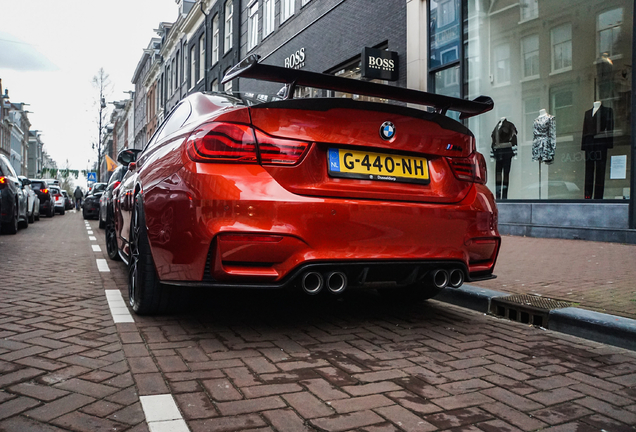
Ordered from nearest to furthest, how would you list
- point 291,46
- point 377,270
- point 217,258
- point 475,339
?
point 217,258
point 377,270
point 475,339
point 291,46

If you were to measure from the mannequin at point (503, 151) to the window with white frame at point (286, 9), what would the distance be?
9.50 meters

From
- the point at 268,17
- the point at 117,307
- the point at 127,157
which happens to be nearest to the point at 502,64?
the point at 127,157

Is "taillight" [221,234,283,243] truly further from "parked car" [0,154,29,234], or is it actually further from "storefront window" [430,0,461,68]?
"storefront window" [430,0,461,68]

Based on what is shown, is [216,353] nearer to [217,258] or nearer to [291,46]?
[217,258]

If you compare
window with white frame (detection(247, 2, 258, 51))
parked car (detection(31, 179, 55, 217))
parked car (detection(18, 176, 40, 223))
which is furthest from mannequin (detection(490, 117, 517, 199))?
parked car (detection(31, 179, 55, 217))

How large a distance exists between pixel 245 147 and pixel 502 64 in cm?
1001

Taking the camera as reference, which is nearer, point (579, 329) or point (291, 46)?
point (579, 329)

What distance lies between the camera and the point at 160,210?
3.44 metres

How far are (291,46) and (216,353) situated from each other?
16.6 m

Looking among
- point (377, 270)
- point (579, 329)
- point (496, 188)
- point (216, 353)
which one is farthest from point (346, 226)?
point (496, 188)

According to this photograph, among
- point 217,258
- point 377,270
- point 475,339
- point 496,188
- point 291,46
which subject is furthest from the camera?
point 291,46

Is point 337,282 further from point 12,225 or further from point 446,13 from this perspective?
point 12,225

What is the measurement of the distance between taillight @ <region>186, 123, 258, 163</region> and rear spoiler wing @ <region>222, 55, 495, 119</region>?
30 cm

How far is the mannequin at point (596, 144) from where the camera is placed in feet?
30.9
